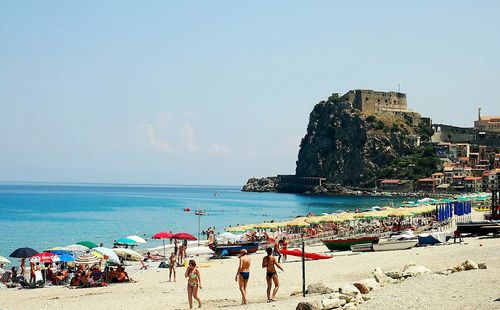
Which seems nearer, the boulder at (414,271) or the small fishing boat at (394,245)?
the boulder at (414,271)

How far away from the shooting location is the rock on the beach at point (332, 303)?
11469 millimetres

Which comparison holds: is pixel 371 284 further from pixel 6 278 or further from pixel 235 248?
pixel 235 248

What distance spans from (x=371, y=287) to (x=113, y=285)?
11669mm

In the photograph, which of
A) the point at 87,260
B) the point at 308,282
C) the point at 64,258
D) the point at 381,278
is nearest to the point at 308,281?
the point at 308,282

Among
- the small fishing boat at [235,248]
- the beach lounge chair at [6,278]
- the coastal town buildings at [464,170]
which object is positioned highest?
the coastal town buildings at [464,170]

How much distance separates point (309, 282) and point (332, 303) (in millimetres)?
6903

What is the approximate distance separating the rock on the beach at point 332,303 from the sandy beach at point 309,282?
1.49ft

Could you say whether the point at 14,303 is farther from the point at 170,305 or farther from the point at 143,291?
the point at 170,305

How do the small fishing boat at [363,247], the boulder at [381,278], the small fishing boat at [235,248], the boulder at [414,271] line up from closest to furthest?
the boulder at [381,278] < the boulder at [414,271] < the small fishing boat at [363,247] < the small fishing boat at [235,248]

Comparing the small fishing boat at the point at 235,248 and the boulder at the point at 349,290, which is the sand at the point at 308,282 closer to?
the boulder at the point at 349,290

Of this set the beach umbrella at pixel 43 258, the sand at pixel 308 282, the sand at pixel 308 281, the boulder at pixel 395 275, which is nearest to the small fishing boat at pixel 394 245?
the sand at pixel 308 282

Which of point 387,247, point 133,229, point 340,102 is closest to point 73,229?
point 133,229

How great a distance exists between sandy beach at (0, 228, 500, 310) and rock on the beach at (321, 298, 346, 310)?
0.45 meters

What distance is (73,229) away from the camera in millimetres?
62250
